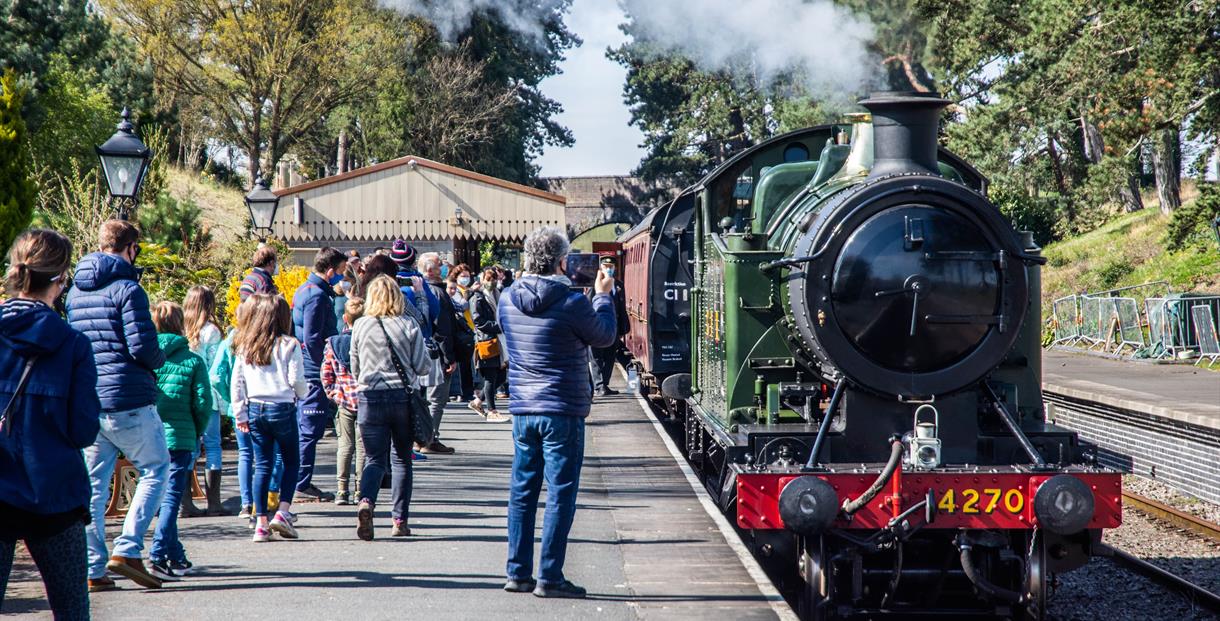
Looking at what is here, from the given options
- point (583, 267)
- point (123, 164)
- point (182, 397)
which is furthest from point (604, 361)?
point (583, 267)

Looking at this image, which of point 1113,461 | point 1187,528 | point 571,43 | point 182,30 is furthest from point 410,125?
point 1187,528

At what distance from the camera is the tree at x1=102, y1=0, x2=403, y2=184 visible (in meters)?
37.0

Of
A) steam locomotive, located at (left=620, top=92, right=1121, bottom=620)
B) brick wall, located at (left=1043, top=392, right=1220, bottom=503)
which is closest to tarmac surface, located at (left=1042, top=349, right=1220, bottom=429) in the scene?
brick wall, located at (left=1043, top=392, right=1220, bottom=503)

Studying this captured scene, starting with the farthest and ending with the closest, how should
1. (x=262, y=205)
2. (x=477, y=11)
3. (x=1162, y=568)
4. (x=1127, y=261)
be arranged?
(x=477, y=11) → (x=1127, y=261) → (x=262, y=205) → (x=1162, y=568)

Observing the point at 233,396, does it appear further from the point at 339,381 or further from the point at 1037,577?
the point at 1037,577

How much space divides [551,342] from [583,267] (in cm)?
40

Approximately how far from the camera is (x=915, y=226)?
6.38 meters

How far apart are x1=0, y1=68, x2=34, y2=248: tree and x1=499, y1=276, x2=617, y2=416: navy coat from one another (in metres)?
10.8

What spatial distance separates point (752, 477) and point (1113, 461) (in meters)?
8.61

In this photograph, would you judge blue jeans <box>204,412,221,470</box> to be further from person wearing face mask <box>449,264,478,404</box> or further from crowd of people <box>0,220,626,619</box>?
person wearing face mask <box>449,264,478,404</box>

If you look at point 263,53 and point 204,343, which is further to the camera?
point 263,53

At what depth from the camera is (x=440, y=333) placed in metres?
11.2

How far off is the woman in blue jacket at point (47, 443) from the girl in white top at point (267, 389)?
114 inches

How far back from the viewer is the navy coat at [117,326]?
5609mm
